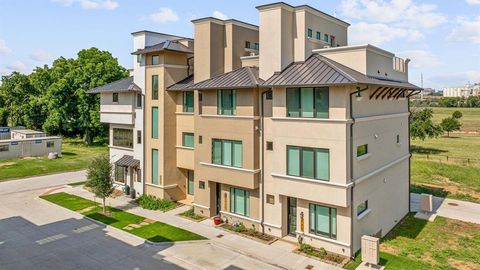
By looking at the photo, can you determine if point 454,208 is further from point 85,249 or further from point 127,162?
point 127,162

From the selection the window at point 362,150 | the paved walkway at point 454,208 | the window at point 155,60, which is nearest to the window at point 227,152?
the window at point 362,150

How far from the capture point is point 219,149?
20.6 metres

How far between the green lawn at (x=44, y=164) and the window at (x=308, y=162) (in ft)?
99.6

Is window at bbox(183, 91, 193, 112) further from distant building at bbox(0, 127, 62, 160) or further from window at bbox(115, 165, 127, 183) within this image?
distant building at bbox(0, 127, 62, 160)

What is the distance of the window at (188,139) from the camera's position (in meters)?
24.1

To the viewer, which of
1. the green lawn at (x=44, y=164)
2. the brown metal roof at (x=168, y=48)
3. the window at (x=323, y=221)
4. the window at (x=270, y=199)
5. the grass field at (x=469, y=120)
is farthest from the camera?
the grass field at (x=469, y=120)

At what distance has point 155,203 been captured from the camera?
23.9 m

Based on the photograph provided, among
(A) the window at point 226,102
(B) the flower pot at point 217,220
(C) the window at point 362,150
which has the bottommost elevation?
(B) the flower pot at point 217,220

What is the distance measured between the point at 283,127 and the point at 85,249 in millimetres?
11734

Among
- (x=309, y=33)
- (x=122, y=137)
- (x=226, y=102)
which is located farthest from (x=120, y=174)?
(x=309, y=33)

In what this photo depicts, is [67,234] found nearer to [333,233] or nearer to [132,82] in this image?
[132,82]

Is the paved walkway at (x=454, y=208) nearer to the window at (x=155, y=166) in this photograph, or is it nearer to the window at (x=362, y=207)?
the window at (x=362, y=207)

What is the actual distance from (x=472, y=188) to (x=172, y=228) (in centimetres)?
2560

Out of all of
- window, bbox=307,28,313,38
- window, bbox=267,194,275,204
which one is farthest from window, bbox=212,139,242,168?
window, bbox=307,28,313,38
